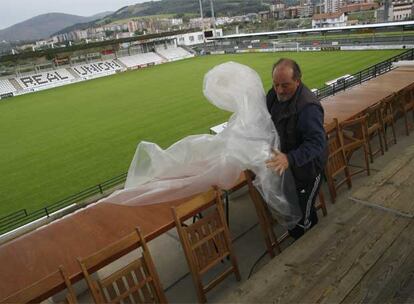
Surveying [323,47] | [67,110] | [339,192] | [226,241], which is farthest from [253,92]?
[323,47]

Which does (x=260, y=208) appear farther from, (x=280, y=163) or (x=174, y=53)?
(x=174, y=53)

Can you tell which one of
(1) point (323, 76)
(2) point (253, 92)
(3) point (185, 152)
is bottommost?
(1) point (323, 76)

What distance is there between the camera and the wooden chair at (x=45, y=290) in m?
2.17

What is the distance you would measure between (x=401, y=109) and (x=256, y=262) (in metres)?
4.27

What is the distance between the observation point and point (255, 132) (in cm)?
292

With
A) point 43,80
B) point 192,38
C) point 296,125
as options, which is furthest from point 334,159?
point 192,38

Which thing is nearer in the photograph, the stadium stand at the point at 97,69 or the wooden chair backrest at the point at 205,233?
the wooden chair backrest at the point at 205,233

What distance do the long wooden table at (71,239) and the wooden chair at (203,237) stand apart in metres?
0.21

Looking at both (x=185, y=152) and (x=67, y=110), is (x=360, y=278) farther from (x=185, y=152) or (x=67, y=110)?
(x=67, y=110)

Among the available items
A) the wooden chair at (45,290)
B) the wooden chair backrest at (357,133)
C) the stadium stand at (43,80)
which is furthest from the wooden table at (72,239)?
the stadium stand at (43,80)

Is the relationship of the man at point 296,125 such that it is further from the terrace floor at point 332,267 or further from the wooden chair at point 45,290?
the wooden chair at point 45,290

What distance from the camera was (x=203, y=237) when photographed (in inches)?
116

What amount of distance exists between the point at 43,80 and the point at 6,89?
429 centimetres

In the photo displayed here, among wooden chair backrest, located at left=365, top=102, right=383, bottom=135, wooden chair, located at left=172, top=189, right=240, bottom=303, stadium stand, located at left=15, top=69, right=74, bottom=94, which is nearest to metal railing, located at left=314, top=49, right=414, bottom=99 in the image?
wooden chair backrest, located at left=365, top=102, right=383, bottom=135
